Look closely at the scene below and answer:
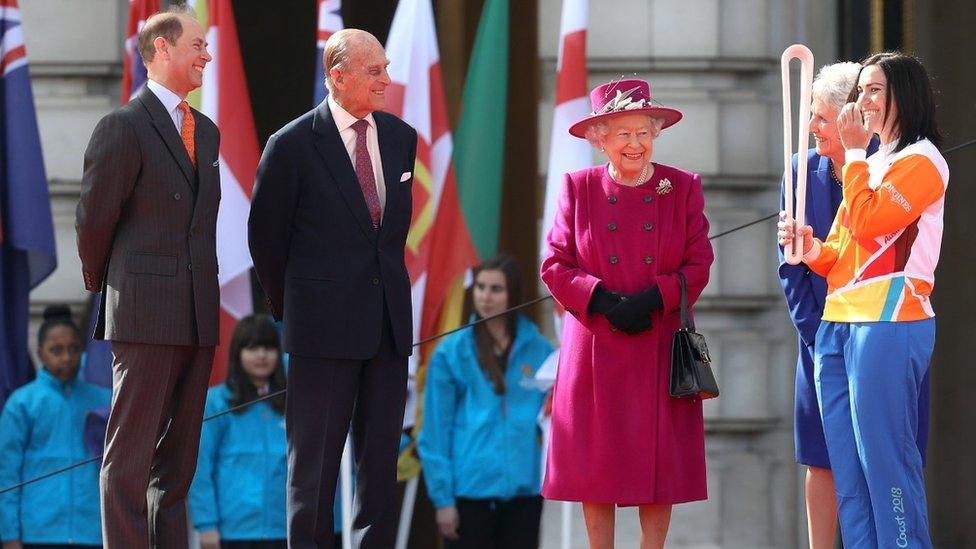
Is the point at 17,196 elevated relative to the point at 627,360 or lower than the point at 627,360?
elevated

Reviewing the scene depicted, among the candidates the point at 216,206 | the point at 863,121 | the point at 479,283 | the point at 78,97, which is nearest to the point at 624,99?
the point at 863,121

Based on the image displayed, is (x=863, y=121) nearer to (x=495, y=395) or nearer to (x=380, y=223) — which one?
(x=380, y=223)

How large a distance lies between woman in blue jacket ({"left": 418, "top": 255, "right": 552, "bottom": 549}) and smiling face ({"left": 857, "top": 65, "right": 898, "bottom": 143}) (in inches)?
109

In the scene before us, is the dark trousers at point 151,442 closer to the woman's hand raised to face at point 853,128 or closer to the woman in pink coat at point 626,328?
the woman in pink coat at point 626,328

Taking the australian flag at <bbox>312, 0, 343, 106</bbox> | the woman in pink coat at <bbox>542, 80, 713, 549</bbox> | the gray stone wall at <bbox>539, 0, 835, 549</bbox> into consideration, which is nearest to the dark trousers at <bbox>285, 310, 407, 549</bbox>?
the woman in pink coat at <bbox>542, 80, 713, 549</bbox>

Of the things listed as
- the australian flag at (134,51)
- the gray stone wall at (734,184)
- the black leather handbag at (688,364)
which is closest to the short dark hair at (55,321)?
the australian flag at (134,51)

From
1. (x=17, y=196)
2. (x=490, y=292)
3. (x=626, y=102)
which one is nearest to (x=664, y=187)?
(x=626, y=102)

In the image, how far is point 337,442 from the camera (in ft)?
19.0

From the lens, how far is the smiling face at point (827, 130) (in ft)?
19.9

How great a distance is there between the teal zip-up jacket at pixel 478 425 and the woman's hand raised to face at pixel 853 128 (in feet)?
8.88

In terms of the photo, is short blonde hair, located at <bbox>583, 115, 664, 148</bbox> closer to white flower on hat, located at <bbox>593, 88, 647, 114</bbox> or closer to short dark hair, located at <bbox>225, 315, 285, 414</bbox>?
white flower on hat, located at <bbox>593, 88, 647, 114</bbox>

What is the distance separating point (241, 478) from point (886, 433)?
3527 mm

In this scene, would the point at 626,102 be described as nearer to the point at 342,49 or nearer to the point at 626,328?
the point at 626,328

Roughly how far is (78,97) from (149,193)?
337 cm
